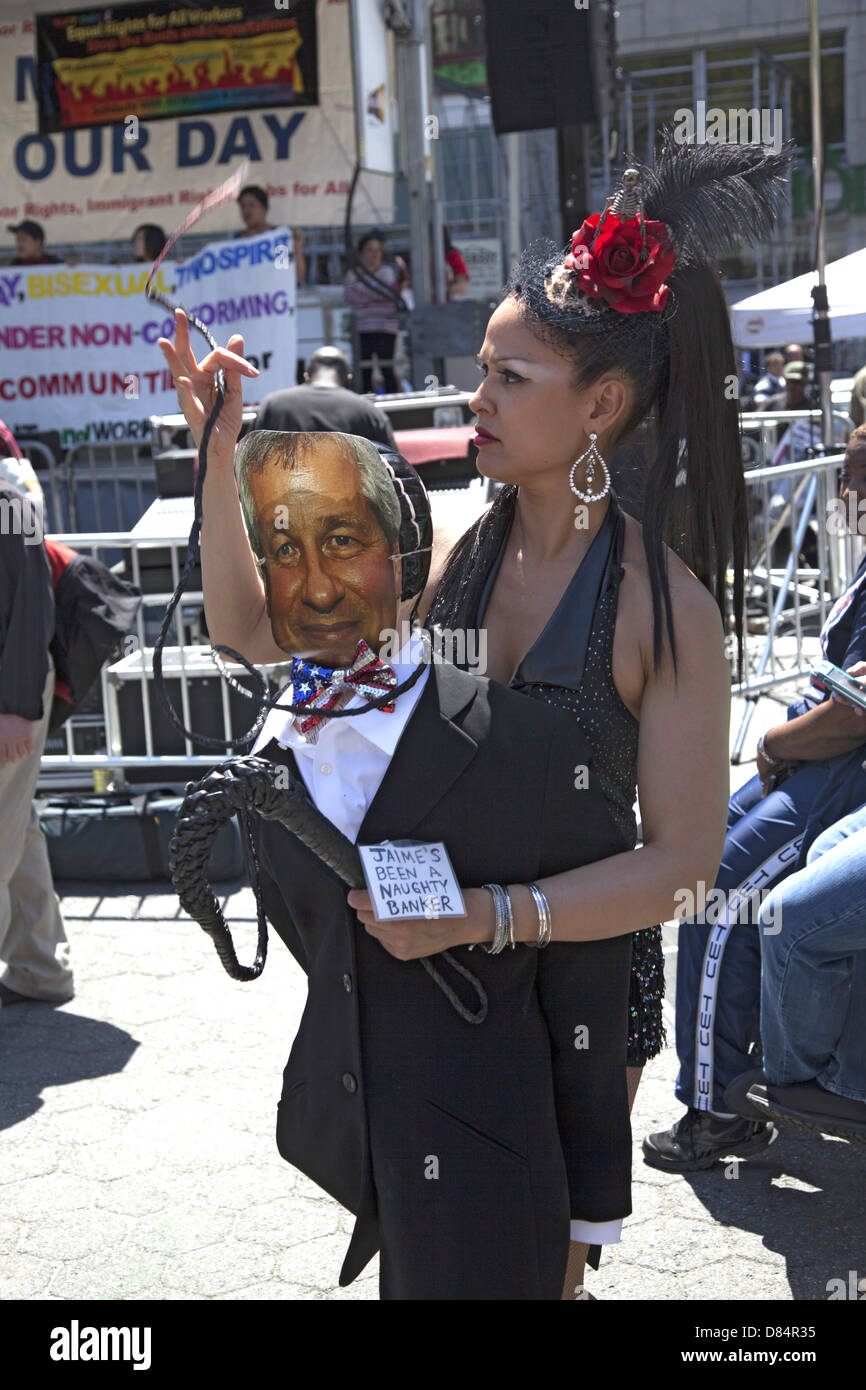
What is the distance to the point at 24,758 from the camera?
440cm

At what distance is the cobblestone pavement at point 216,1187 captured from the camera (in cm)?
306

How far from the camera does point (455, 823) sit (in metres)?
1.70

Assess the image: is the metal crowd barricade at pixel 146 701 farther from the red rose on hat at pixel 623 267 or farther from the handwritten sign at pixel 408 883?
the handwritten sign at pixel 408 883

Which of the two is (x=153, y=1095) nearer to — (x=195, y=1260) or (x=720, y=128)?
(x=195, y=1260)

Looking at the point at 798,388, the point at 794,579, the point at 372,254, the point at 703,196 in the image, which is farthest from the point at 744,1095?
the point at 798,388

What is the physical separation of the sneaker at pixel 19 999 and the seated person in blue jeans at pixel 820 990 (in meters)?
2.51

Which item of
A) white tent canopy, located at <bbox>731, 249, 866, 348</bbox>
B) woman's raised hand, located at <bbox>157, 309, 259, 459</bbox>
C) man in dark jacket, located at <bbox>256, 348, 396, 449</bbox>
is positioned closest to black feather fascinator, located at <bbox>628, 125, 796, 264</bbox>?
woman's raised hand, located at <bbox>157, 309, 259, 459</bbox>

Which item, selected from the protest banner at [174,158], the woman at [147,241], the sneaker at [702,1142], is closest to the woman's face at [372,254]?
the protest banner at [174,158]

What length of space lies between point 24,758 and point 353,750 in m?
2.93

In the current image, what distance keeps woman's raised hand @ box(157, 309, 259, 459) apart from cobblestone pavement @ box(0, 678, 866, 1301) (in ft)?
6.36

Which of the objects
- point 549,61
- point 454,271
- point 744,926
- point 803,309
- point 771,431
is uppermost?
point 549,61

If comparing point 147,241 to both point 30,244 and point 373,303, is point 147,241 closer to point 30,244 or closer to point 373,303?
point 30,244
